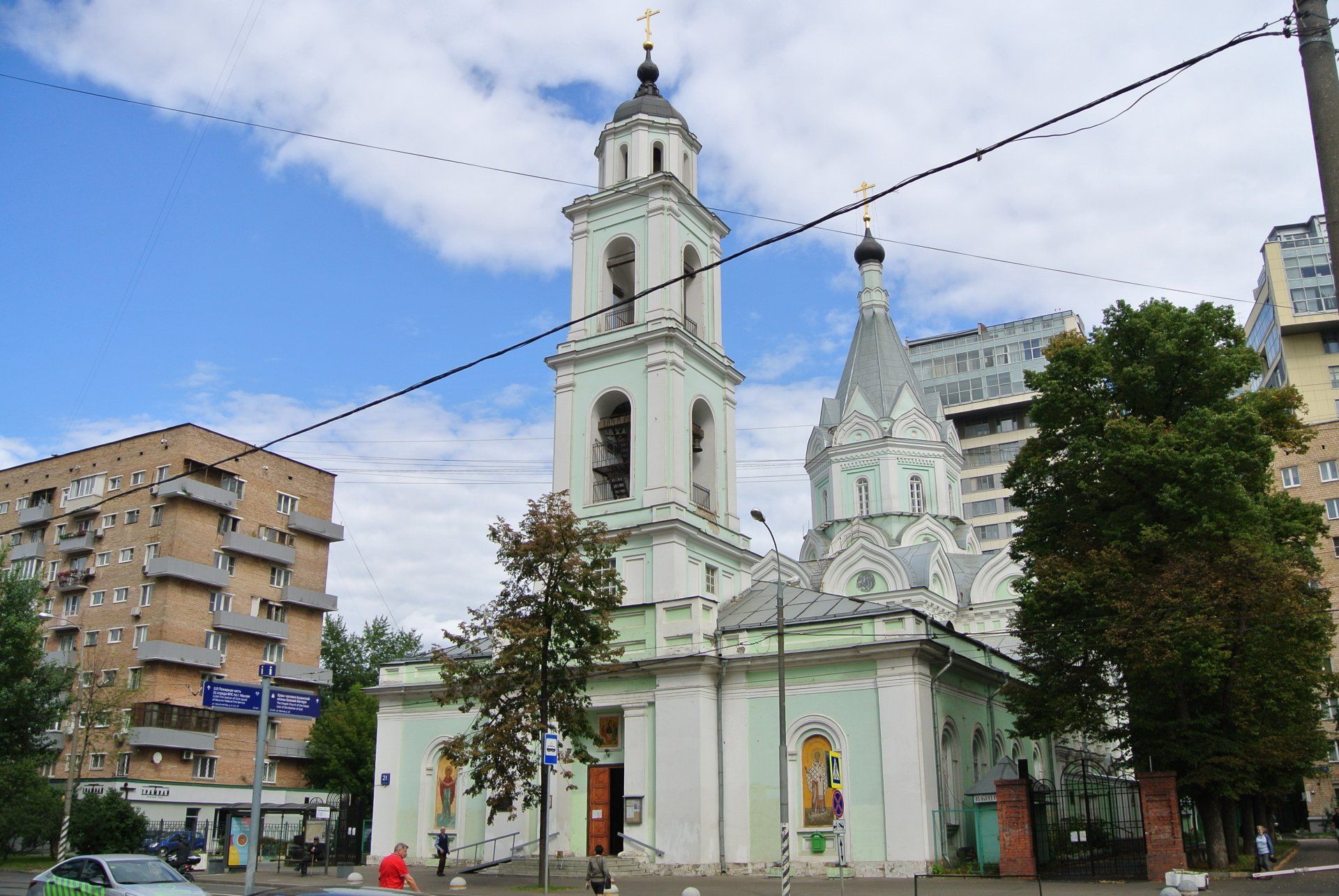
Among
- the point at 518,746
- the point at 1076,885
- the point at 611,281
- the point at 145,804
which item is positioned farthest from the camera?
the point at 145,804

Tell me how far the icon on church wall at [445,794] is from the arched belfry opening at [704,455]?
11.0 m

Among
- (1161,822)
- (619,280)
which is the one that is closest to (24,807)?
(619,280)

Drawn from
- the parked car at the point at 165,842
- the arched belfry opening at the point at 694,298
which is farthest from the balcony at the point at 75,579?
the arched belfry opening at the point at 694,298

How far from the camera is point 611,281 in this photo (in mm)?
37344

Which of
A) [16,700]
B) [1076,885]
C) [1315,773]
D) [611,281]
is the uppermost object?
[611,281]

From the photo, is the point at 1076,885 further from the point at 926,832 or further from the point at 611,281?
the point at 611,281

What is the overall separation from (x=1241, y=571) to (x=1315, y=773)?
12223 mm

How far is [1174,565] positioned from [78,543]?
47.7m

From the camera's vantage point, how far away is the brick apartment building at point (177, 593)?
153 ft

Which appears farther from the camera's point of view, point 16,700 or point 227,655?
point 227,655

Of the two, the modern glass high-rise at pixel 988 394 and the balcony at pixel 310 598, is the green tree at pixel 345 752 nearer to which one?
the balcony at pixel 310 598

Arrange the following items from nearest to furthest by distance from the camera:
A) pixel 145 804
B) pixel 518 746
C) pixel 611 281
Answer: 1. pixel 518 746
2. pixel 611 281
3. pixel 145 804

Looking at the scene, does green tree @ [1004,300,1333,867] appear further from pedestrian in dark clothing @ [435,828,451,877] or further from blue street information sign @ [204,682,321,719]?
blue street information sign @ [204,682,321,719]

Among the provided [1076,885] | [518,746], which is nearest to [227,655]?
Answer: [518,746]
